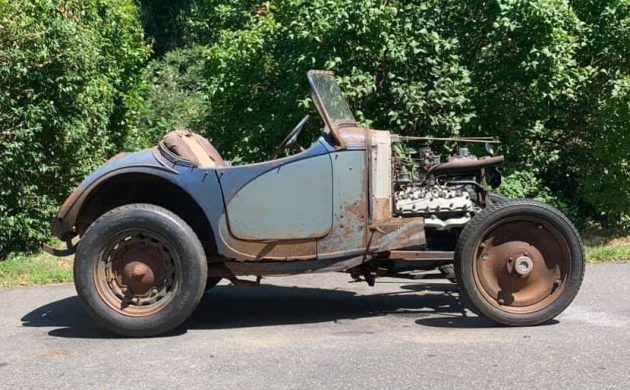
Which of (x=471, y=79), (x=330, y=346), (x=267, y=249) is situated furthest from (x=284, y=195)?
(x=471, y=79)

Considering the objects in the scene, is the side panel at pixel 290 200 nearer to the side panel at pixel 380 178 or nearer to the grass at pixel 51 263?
the side panel at pixel 380 178

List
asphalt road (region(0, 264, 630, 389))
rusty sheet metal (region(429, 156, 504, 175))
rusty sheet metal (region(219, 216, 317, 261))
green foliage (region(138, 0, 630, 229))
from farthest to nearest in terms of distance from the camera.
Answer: green foliage (region(138, 0, 630, 229)) < rusty sheet metal (region(429, 156, 504, 175)) < rusty sheet metal (region(219, 216, 317, 261)) < asphalt road (region(0, 264, 630, 389))

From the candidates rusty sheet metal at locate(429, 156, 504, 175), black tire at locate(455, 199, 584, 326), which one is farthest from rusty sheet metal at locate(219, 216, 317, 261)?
rusty sheet metal at locate(429, 156, 504, 175)

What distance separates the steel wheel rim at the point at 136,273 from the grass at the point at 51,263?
2.42 metres

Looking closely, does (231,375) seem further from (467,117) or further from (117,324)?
(467,117)

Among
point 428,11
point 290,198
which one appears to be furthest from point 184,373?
point 428,11

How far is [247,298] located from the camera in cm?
700

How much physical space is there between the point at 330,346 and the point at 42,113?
507 centimetres

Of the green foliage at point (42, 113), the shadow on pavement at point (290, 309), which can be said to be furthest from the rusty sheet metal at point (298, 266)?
the green foliage at point (42, 113)

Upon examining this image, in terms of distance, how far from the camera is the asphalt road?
15.1 feet

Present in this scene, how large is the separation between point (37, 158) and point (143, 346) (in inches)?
164

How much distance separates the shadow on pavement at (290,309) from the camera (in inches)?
235

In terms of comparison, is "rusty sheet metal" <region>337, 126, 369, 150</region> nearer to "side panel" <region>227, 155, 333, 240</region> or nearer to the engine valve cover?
"side panel" <region>227, 155, 333, 240</region>

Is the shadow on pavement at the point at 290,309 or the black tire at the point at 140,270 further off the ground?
the black tire at the point at 140,270
